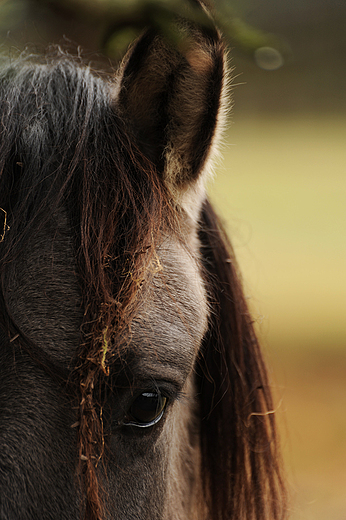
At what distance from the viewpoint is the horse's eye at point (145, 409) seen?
0.95 m

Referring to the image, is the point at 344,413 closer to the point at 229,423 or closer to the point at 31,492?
the point at 229,423

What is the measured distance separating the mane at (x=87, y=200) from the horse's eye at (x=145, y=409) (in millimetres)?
91

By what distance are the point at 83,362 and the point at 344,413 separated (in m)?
4.82

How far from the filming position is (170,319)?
38.5 inches

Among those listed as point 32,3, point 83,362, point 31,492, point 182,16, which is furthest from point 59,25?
point 31,492

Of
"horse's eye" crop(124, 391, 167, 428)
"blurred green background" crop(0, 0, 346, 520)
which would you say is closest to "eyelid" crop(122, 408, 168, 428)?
"horse's eye" crop(124, 391, 167, 428)

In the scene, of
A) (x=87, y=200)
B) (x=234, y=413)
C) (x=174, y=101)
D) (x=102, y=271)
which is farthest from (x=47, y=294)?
(x=234, y=413)

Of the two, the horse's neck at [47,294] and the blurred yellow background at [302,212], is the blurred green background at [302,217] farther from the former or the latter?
the horse's neck at [47,294]

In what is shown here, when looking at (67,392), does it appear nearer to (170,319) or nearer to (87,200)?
(170,319)

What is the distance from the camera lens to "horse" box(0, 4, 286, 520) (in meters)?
0.85

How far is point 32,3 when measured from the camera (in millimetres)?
1231

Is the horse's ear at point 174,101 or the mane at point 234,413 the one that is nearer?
the horse's ear at point 174,101

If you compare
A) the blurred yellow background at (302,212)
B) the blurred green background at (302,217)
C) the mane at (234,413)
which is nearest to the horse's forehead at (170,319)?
the mane at (234,413)

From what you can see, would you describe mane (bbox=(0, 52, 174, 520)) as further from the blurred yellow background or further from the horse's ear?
the blurred yellow background
